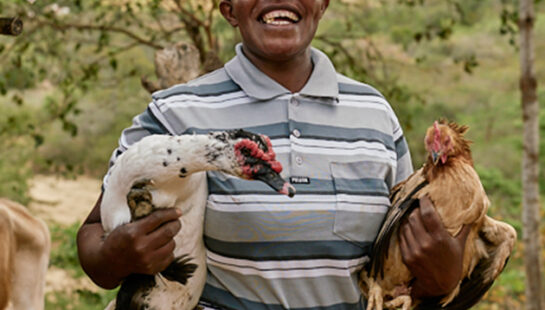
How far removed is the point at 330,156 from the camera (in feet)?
6.24

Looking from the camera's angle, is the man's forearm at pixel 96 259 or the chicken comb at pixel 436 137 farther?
the chicken comb at pixel 436 137

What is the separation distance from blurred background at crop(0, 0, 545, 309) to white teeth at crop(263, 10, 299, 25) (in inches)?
67.3

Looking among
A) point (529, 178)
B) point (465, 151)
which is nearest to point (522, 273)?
point (529, 178)

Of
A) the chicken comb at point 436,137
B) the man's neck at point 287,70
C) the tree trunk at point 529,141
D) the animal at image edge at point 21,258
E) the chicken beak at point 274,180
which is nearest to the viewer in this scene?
the chicken beak at point 274,180

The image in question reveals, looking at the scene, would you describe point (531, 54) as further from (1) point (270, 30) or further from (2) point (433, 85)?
(2) point (433, 85)

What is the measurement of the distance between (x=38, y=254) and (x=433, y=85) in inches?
361

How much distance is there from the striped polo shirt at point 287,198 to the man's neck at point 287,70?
4 cm

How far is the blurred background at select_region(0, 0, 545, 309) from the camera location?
600 centimetres

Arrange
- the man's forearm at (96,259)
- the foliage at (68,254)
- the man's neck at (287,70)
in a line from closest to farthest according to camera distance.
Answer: the man's forearm at (96,259) → the man's neck at (287,70) → the foliage at (68,254)

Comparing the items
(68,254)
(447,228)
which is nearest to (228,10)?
(447,228)

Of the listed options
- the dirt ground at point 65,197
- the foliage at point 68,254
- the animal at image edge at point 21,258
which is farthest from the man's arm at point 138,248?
the dirt ground at point 65,197

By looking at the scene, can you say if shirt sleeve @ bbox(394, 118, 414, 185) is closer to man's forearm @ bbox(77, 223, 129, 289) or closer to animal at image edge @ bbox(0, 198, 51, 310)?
man's forearm @ bbox(77, 223, 129, 289)

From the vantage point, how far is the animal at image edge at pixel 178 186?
1.63 meters

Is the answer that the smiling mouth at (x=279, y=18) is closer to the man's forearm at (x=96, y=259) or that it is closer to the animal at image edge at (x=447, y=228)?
the animal at image edge at (x=447, y=228)
